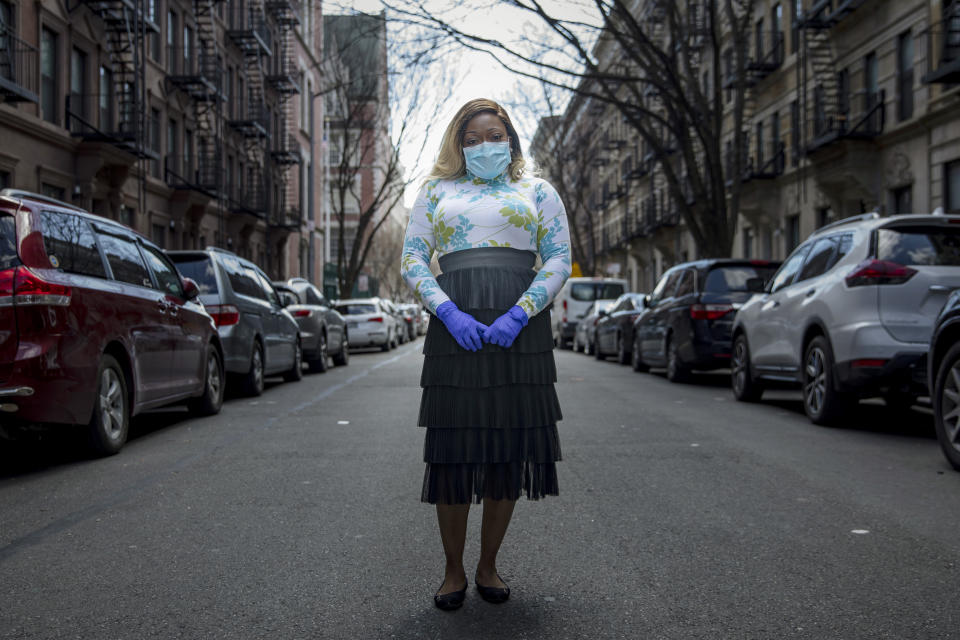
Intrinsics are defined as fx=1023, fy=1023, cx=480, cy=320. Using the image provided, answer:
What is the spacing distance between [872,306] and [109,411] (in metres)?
5.95

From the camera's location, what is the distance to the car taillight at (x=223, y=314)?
1138 centimetres

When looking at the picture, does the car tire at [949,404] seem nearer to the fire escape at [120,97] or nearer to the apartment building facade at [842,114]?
the apartment building facade at [842,114]

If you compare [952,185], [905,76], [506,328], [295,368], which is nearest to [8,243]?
[506,328]

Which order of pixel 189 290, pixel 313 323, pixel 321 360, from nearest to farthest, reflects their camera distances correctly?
1. pixel 189 290
2. pixel 313 323
3. pixel 321 360

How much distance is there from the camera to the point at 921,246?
8.23 m

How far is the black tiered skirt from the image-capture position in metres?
3.61

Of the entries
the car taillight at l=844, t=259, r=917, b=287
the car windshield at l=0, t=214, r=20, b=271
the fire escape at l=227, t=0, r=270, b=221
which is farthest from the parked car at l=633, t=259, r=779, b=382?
the fire escape at l=227, t=0, r=270, b=221

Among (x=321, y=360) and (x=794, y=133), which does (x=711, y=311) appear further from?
(x=794, y=133)

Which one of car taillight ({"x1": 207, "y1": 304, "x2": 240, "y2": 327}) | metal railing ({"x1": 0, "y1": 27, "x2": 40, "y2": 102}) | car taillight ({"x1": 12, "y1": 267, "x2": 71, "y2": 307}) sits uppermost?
metal railing ({"x1": 0, "y1": 27, "x2": 40, "y2": 102})

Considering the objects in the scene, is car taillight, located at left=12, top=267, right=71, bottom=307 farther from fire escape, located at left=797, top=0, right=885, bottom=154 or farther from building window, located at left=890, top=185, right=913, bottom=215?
fire escape, located at left=797, top=0, right=885, bottom=154

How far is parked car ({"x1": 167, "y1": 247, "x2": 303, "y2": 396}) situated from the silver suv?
6.09 meters

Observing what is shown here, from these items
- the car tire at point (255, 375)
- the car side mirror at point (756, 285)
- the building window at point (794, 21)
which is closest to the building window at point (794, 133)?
the building window at point (794, 21)

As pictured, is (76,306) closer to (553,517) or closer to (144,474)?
(144,474)

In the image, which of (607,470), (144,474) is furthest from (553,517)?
(144,474)
